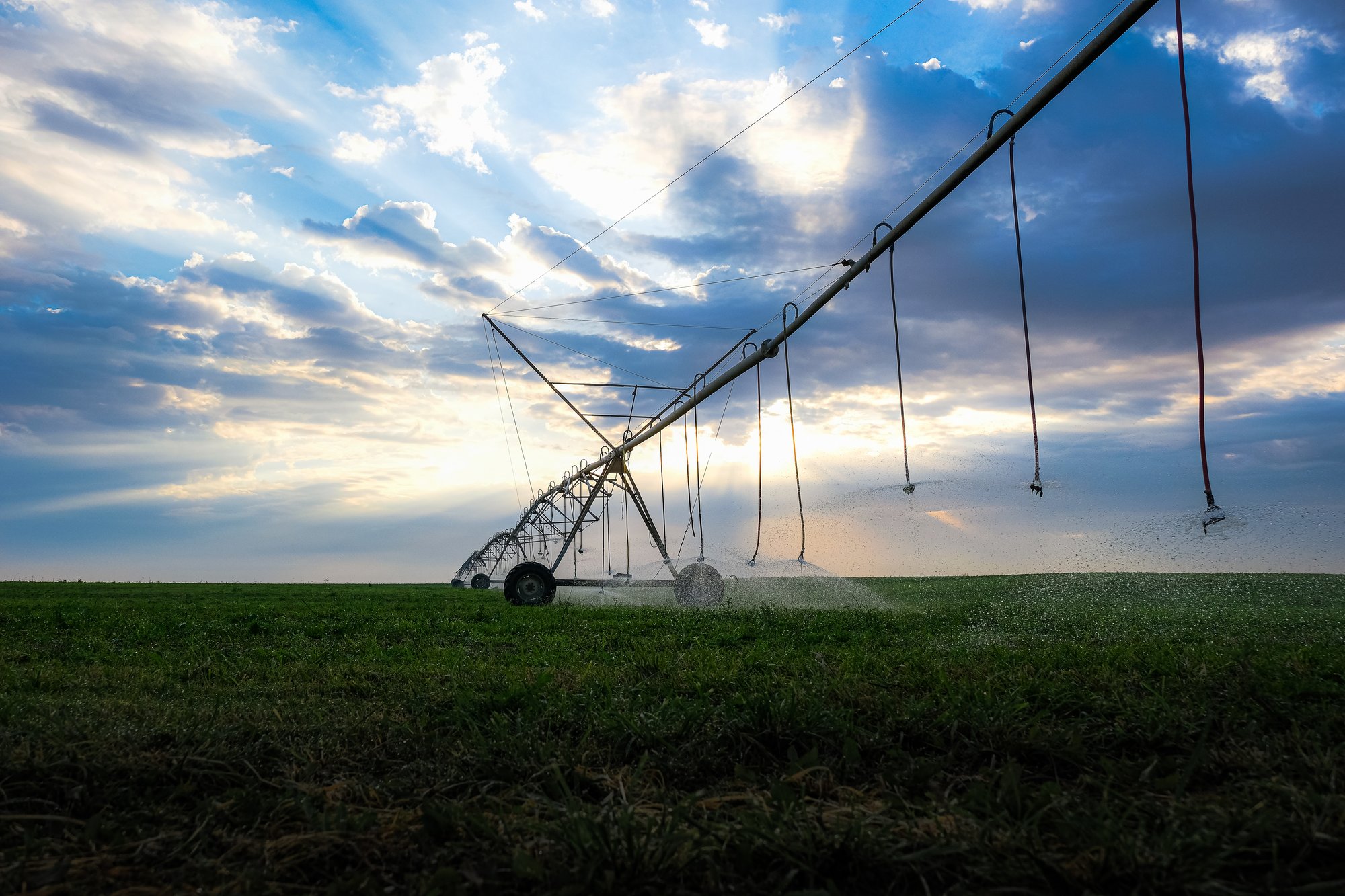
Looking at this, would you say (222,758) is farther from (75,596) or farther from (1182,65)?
(75,596)

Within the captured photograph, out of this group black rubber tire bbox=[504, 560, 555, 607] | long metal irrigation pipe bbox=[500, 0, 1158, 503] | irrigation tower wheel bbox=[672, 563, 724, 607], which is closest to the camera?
long metal irrigation pipe bbox=[500, 0, 1158, 503]

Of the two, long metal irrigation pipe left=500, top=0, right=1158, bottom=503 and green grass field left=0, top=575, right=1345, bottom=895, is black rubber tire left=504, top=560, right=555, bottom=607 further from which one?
green grass field left=0, top=575, right=1345, bottom=895

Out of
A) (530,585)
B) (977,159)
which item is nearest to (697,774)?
(977,159)

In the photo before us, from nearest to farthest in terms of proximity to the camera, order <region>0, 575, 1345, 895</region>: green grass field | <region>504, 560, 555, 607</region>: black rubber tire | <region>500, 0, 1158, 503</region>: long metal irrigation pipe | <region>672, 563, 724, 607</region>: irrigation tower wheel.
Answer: <region>0, 575, 1345, 895</region>: green grass field, <region>500, 0, 1158, 503</region>: long metal irrigation pipe, <region>672, 563, 724, 607</region>: irrigation tower wheel, <region>504, 560, 555, 607</region>: black rubber tire

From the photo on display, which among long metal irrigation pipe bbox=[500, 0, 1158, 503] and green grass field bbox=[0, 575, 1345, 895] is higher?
long metal irrigation pipe bbox=[500, 0, 1158, 503]

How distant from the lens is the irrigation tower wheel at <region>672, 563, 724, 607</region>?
1830 centimetres

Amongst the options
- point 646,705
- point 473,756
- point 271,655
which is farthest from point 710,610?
point 473,756

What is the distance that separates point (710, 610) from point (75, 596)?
57.8ft

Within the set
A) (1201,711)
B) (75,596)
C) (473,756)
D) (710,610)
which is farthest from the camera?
(75,596)

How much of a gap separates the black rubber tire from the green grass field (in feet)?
43.1

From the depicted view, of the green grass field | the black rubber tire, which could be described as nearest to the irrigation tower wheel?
the black rubber tire

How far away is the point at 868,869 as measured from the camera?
2.14 m

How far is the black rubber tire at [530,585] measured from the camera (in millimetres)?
19031

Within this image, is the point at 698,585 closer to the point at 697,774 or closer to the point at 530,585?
the point at 530,585
